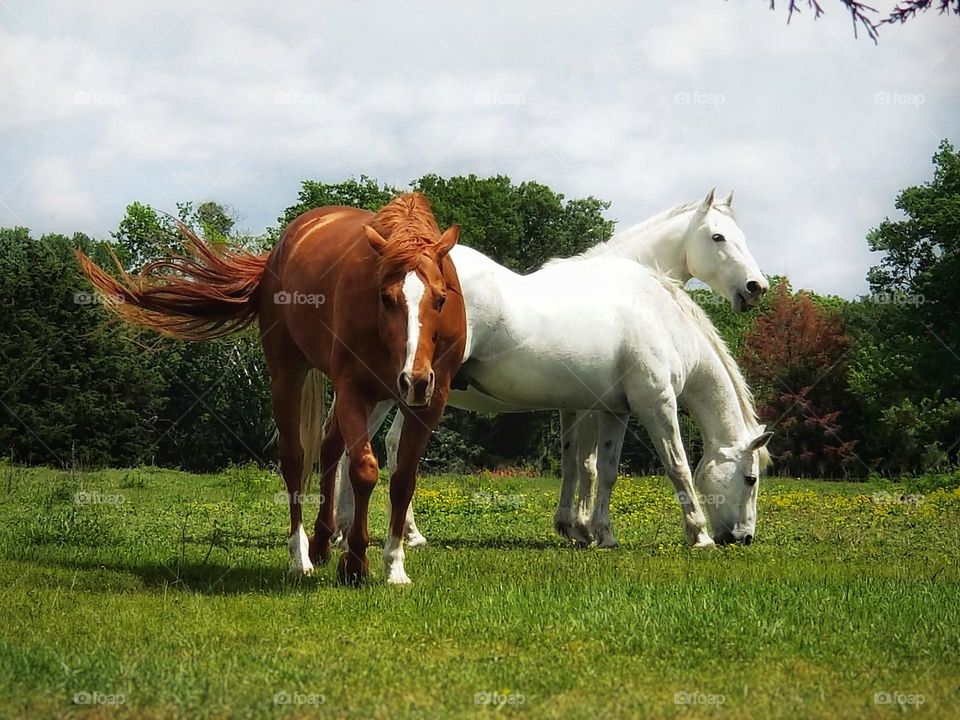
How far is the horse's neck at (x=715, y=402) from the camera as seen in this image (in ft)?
35.6

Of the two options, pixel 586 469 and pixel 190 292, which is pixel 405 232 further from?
pixel 586 469

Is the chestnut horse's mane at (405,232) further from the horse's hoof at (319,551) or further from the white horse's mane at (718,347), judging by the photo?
the white horse's mane at (718,347)

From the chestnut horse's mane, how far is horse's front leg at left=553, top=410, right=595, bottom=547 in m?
3.87

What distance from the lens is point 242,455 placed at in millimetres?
48469

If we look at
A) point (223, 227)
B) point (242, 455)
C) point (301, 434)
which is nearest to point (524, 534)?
point (301, 434)

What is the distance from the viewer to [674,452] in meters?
10.5

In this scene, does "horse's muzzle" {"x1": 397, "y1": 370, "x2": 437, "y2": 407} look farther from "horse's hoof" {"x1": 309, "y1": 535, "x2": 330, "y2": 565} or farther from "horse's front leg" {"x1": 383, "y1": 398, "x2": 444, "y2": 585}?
"horse's hoof" {"x1": 309, "y1": 535, "x2": 330, "y2": 565}

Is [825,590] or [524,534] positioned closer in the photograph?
[825,590]

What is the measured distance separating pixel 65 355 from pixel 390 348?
125 ft

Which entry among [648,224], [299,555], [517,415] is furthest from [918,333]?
[299,555]

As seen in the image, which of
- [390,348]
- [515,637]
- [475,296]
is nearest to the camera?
[515,637]

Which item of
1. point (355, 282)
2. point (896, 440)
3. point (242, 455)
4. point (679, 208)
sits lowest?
point (242, 455)

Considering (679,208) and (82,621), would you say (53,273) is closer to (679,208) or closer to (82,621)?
(679,208)

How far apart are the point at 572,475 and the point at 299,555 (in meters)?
3.73
